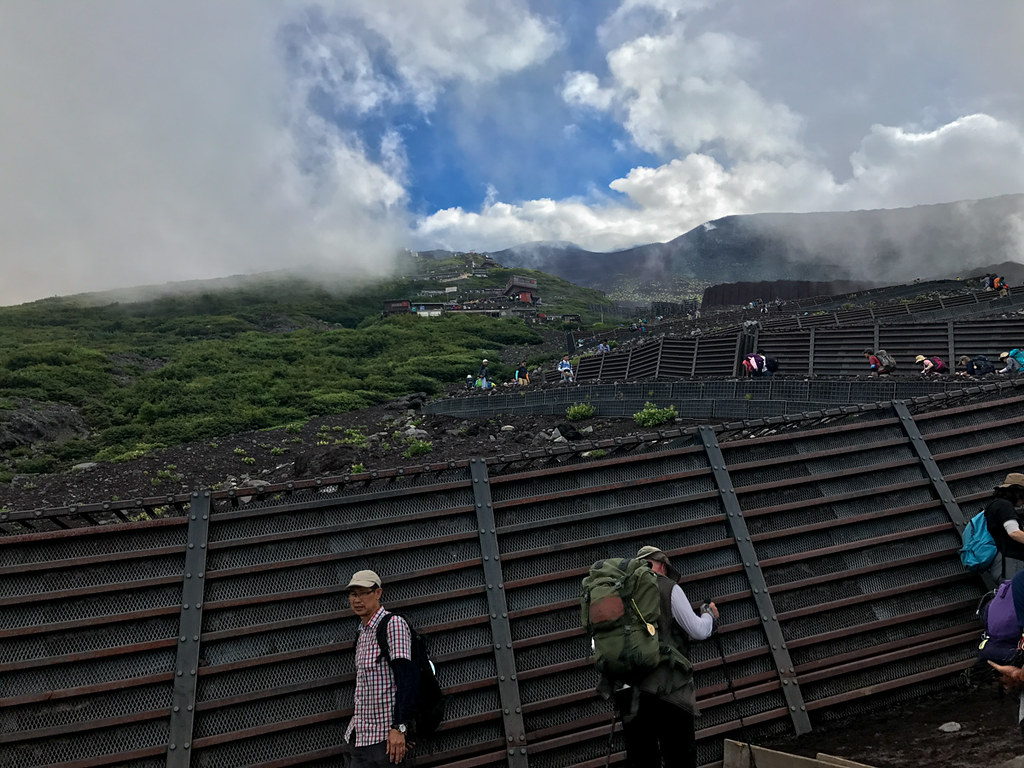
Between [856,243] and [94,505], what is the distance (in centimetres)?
11507

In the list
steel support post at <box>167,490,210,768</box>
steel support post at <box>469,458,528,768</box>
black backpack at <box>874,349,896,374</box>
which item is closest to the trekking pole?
steel support post at <box>469,458,528,768</box>

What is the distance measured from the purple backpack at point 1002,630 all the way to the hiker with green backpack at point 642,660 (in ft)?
6.96

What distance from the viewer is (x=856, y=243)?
326 feet

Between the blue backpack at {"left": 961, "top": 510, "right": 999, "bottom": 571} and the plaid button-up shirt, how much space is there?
4534 millimetres

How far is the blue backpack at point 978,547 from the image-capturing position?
4777 millimetres

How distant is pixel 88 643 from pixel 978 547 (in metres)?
6.53

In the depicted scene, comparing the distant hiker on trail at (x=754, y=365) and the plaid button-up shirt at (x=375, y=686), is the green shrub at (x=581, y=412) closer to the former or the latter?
the distant hiker on trail at (x=754, y=365)

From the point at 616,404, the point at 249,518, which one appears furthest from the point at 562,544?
the point at 616,404

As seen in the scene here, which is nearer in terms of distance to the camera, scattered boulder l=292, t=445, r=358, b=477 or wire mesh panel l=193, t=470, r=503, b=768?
wire mesh panel l=193, t=470, r=503, b=768

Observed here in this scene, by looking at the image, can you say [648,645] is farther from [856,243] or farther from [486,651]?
[856,243]

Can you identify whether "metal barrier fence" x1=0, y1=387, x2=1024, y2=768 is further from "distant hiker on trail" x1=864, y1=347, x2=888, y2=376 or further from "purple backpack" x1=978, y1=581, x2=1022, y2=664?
"distant hiker on trail" x1=864, y1=347, x2=888, y2=376

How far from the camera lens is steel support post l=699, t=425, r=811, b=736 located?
14.7 ft

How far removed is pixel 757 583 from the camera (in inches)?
189

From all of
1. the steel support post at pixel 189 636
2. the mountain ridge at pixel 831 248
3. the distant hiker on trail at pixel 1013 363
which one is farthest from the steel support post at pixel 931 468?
the mountain ridge at pixel 831 248
